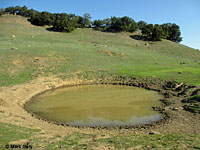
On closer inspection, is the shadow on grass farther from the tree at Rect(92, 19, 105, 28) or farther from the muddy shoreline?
the muddy shoreline

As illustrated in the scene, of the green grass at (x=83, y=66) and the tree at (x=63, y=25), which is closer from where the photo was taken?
the green grass at (x=83, y=66)

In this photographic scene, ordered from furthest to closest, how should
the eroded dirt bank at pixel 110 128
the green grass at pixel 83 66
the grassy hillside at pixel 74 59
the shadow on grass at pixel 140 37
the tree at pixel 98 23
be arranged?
the tree at pixel 98 23
the shadow on grass at pixel 140 37
the grassy hillside at pixel 74 59
the eroded dirt bank at pixel 110 128
the green grass at pixel 83 66

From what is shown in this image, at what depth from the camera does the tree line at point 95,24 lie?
2832 inches

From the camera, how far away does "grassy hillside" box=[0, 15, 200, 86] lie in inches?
1312

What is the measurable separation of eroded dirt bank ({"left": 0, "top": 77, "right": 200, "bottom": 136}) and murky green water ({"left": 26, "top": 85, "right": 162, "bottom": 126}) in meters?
1.30

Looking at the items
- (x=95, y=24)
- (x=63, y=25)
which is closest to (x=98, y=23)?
(x=95, y=24)

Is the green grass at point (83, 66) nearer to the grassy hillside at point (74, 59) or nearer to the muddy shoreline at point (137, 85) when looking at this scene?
the grassy hillside at point (74, 59)

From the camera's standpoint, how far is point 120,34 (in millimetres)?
76750

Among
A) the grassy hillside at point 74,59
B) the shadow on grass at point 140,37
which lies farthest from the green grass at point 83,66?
the shadow on grass at point 140,37

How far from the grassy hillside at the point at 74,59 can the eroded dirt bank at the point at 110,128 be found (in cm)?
266

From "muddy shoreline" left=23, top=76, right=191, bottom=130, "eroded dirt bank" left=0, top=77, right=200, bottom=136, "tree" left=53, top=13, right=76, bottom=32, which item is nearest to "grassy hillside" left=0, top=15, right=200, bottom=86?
"eroded dirt bank" left=0, top=77, right=200, bottom=136

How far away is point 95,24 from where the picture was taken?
87688mm

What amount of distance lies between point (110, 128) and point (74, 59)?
27.8 m

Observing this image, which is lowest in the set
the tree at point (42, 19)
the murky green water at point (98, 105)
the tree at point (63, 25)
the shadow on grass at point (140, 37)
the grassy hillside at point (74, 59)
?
the murky green water at point (98, 105)
